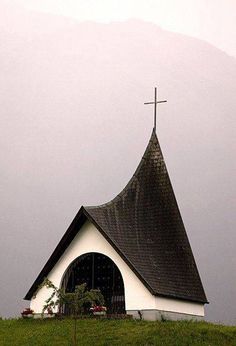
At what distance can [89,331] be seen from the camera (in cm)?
2277

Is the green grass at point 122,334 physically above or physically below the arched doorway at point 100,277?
below

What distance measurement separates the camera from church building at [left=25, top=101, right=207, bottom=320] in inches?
1010

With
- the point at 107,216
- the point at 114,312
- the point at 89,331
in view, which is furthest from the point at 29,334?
the point at 107,216

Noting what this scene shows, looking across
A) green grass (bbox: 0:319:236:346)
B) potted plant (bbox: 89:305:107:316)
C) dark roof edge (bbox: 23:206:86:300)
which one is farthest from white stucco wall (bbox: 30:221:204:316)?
green grass (bbox: 0:319:236:346)

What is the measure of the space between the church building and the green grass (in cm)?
199

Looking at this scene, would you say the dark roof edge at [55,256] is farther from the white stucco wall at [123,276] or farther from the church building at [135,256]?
the white stucco wall at [123,276]

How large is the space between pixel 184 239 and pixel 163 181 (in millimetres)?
2405

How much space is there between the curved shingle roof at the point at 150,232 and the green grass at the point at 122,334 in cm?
226

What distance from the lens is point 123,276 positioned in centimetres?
2609

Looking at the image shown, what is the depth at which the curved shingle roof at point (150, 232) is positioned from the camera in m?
26.0

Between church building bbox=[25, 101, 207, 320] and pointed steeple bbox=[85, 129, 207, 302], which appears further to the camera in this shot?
pointed steeple bbox=[85, 129, 207, 302]

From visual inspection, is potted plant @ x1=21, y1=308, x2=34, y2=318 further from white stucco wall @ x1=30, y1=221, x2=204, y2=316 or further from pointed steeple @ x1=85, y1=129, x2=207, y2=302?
pointed steeple @ x1=85, y1=129, x2=207, y2=302

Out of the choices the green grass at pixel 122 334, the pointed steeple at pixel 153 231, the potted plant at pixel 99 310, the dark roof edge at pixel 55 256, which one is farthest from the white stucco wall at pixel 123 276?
the green grass at pixel 122 334

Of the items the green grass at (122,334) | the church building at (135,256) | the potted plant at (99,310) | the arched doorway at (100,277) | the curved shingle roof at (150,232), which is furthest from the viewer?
the arched doorway at (100,277)
